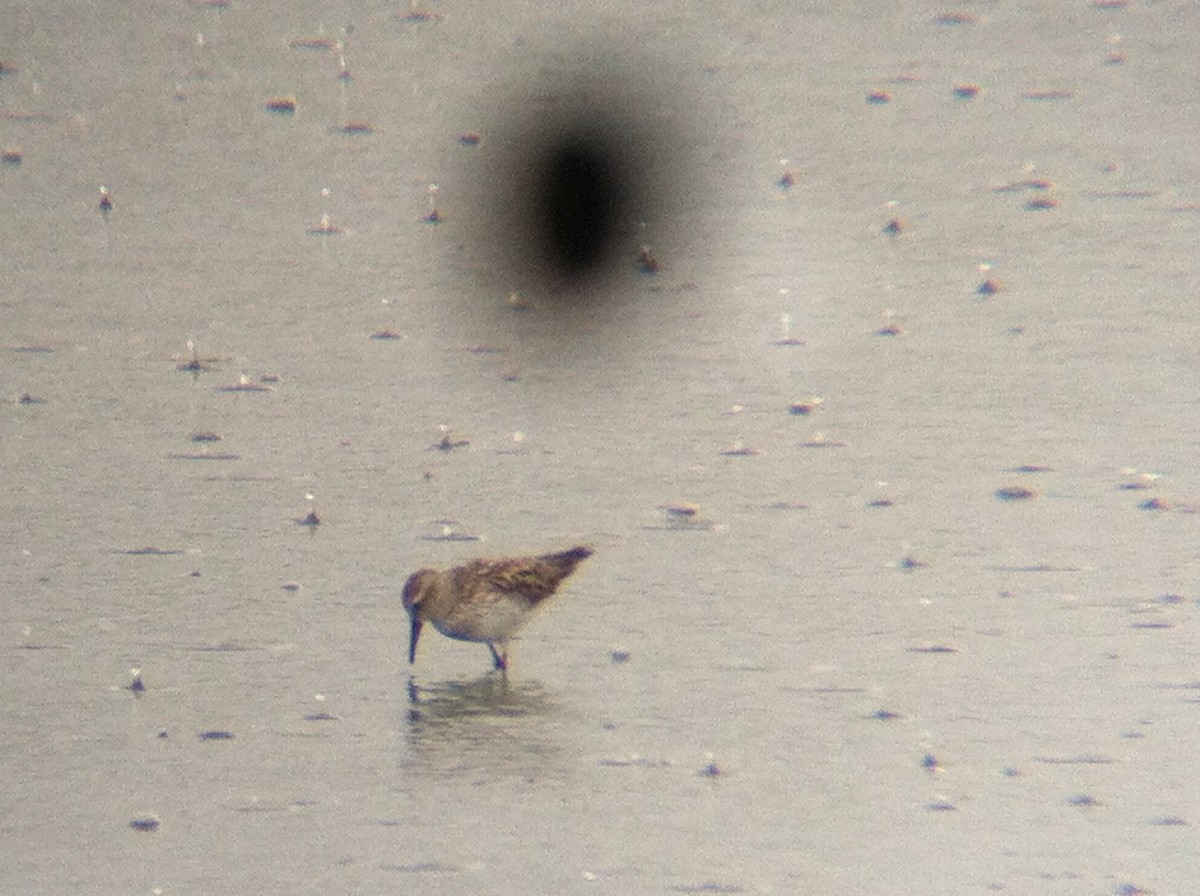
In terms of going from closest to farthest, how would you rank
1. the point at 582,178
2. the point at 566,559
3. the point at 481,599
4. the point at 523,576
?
1. the point at 481,599
2. the point at 523,576
3. the point at 566,559
4. the point at 582,178

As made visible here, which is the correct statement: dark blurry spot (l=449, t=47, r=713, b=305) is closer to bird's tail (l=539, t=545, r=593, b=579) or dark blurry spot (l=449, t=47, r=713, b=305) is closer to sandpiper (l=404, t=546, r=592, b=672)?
bird's tail (l=539, t=545, r=593, b=579)

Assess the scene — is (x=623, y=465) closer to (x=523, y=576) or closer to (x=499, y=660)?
(x=523, y=576)

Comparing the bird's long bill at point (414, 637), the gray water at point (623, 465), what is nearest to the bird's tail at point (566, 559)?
the gray water at point (623, 465)

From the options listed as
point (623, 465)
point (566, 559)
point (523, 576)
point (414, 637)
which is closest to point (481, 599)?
point (414, 637)

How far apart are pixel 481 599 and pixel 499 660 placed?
415 mm

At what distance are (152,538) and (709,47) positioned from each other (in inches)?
250

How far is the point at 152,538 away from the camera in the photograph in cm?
893

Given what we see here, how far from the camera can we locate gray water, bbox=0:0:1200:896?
6695mm

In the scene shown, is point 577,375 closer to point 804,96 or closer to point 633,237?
point 633,237

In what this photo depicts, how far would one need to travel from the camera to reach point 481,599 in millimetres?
7672

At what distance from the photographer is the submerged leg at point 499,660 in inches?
314

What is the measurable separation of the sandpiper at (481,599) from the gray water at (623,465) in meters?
0.15

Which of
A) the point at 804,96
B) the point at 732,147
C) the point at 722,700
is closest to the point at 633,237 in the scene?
the point at 732,147

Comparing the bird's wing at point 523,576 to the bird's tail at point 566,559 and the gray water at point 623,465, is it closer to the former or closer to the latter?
the bird's tail at point 566,559
